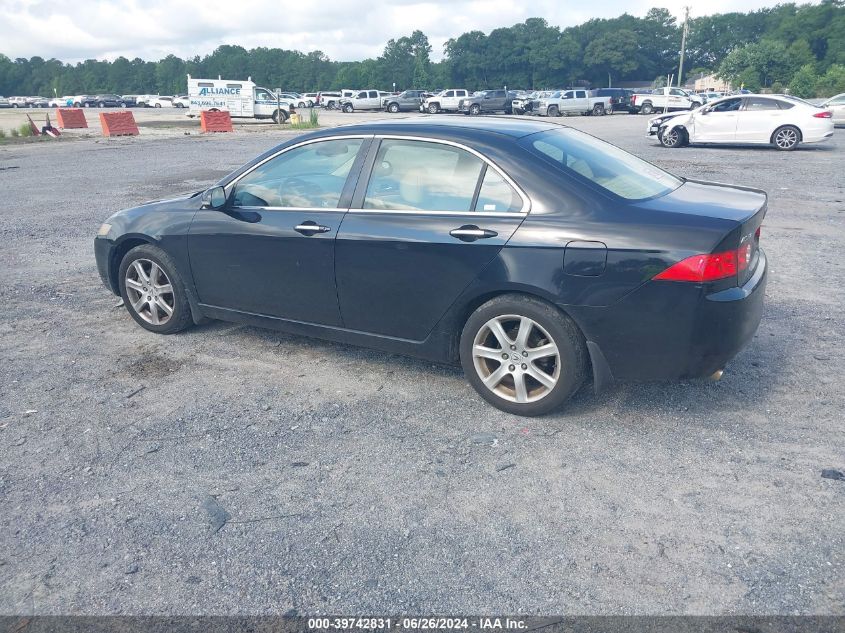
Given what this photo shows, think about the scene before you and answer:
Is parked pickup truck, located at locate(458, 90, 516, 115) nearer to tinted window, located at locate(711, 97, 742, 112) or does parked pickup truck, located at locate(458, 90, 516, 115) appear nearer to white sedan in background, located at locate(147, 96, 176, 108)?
tinted window, located at locate(711, 97, 742, 112)

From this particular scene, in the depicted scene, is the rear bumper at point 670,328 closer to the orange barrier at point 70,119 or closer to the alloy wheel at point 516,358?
the alloy wheel at point 516,358

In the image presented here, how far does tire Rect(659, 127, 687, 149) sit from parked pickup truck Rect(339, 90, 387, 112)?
43.3m

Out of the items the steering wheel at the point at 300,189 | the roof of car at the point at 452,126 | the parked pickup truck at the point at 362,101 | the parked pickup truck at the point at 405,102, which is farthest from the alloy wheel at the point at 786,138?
the parked pickup truck at the point at 362,101

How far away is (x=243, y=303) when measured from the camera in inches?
201

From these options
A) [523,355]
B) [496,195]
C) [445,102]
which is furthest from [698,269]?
[445,102]

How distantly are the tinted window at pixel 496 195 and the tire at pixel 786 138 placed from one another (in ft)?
59.5

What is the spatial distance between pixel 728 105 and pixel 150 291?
61.1 ft

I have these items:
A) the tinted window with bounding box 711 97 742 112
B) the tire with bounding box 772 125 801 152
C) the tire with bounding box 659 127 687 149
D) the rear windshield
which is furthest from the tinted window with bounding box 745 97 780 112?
the rear windshield

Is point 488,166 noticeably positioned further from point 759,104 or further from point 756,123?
point 759,104

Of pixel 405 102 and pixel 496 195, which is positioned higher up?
pixel 496 195

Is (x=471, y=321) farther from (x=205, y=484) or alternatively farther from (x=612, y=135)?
(x=612, y=135)

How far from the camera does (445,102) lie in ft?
173

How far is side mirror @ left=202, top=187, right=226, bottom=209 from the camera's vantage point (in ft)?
16.5

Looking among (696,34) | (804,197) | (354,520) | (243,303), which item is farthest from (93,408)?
(696,34)
